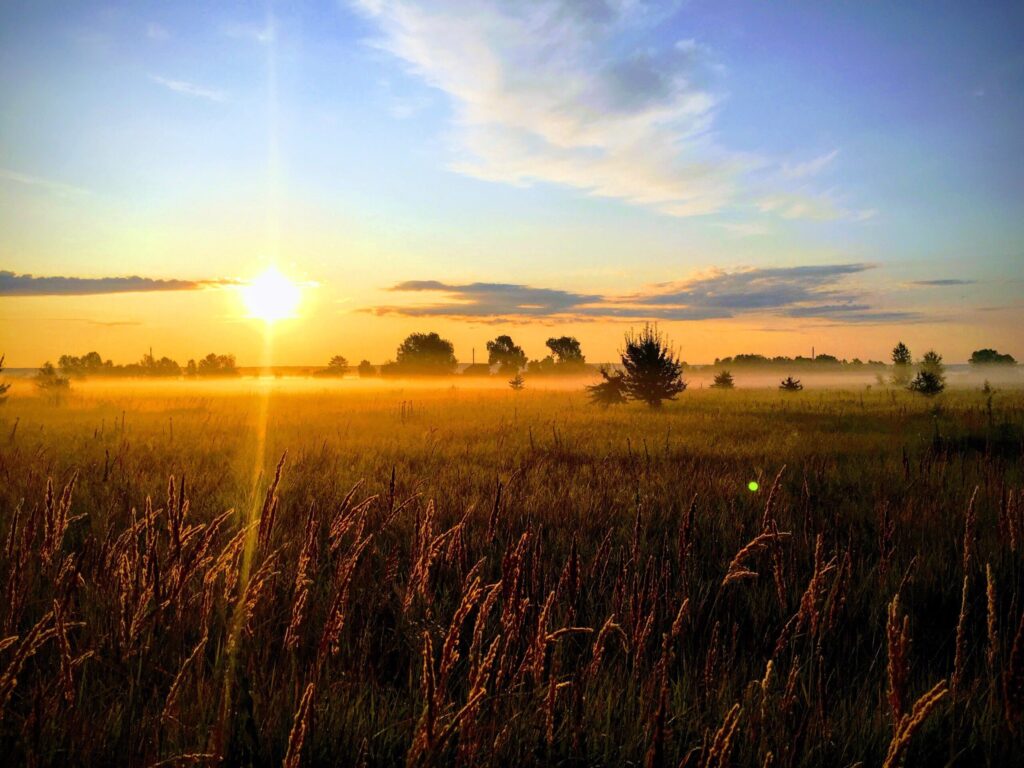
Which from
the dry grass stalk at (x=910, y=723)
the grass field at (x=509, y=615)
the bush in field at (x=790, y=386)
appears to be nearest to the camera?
the dry grass stalk at (x=910, y=723)

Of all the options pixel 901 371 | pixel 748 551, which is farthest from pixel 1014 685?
pixel 901 371

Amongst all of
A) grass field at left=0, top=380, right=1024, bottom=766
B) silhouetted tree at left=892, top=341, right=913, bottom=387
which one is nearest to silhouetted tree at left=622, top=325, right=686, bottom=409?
grass field at left=0, top=380, right=1024, bottom=766

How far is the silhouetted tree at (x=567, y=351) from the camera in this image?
308 feet

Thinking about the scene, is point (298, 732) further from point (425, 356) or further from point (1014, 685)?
point (425, 356)

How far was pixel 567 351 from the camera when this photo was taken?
94.3 meters

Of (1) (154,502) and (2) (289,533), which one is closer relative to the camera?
(2) (289,533)

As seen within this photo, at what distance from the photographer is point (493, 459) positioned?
325 inches

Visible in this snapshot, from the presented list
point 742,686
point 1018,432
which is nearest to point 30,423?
point 742,686

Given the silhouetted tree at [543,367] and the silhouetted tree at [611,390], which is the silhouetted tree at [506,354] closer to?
the silhouetted tree at [543,367]

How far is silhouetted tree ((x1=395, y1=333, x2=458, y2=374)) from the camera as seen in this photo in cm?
9388

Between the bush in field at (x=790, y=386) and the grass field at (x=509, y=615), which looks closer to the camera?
the grass field at (x=509, y=615)

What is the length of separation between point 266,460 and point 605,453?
4.83 m

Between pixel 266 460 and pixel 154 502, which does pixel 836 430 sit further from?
pixel 154 502

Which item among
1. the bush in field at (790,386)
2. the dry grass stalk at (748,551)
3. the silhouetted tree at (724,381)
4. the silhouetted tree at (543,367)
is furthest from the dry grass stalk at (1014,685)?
the silhouetted tree at (543,367)
